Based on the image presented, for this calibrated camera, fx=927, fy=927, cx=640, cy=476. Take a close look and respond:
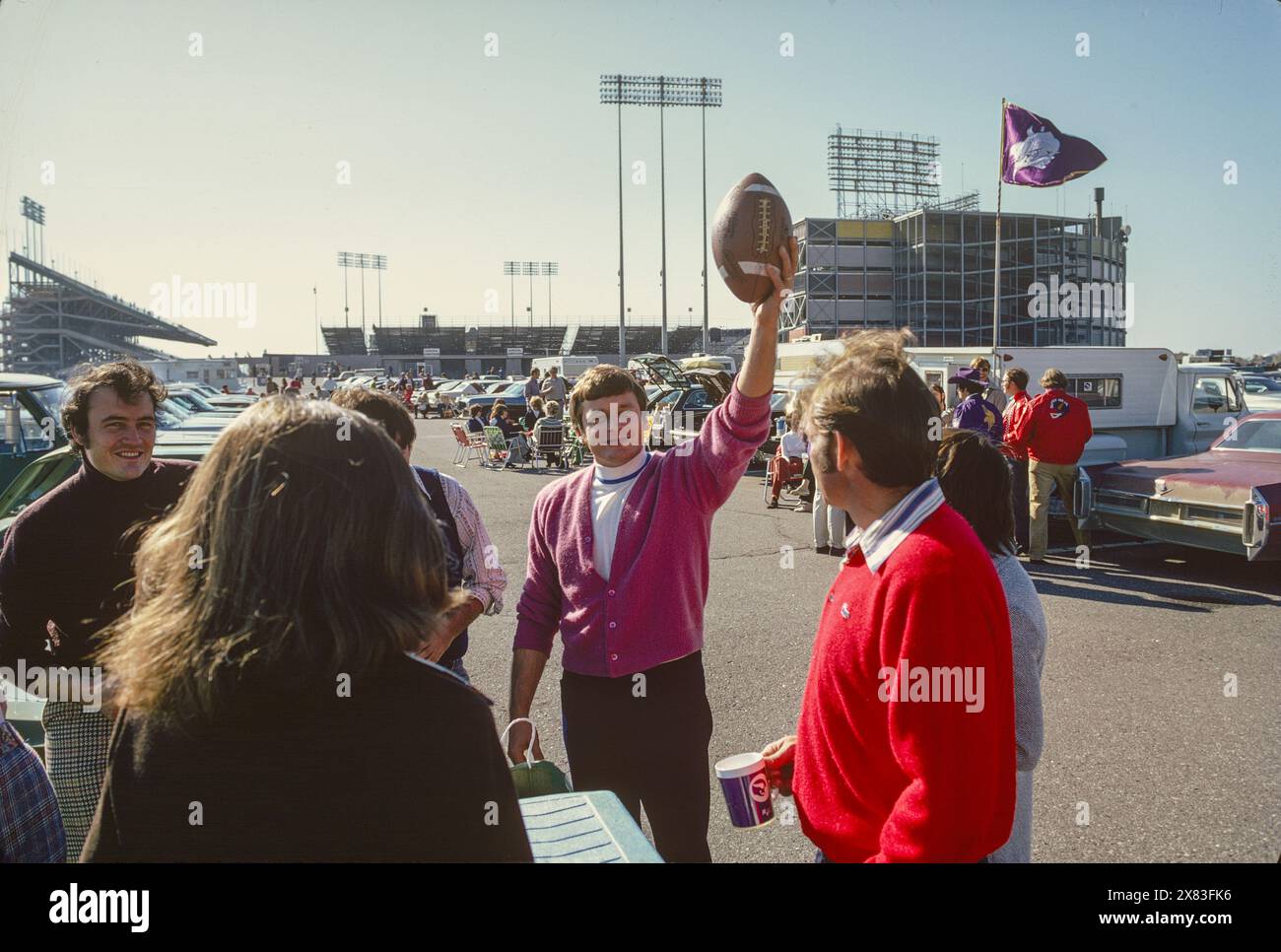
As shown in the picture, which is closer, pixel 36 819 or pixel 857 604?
pixel 857 604

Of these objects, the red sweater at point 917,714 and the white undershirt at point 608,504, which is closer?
the red sweater at point 917,714

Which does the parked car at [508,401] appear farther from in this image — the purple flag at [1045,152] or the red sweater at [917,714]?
the red sweater at [917,714]

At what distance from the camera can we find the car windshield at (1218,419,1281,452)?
9.59 metres

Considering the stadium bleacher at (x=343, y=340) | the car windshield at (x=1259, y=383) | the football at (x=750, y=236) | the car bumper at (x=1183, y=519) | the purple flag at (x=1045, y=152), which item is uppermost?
the stadium bleacher at (x=343, y=340)

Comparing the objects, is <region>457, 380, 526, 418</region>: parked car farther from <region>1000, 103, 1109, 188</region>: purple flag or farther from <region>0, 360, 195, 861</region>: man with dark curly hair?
<region>0, 360, 195, 861</region>: man with dark curly hair

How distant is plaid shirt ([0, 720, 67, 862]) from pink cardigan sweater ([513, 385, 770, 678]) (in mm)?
1381

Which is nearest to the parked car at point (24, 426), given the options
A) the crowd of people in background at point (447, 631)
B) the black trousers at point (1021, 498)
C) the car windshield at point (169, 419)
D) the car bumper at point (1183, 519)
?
the car windshield at point (169, 419)

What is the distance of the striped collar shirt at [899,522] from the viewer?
178cm

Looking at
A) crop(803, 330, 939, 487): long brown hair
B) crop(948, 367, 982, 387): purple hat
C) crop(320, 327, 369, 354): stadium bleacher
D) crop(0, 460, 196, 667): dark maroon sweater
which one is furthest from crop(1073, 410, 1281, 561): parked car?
crop(320, 327, 369, 354): stadium bleacher

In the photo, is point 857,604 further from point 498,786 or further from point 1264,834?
point 1264,834

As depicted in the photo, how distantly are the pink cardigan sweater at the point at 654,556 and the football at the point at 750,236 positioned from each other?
0.38 metres
